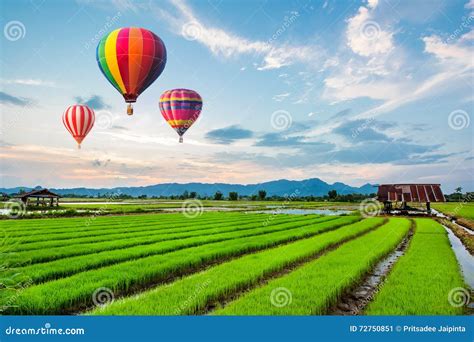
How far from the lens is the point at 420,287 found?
840 centimetres

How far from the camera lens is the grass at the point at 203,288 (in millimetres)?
6895

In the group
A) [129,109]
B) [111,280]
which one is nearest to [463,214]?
[129,109]

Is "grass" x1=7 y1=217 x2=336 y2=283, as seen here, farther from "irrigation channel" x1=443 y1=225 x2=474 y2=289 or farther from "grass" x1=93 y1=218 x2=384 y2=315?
"irrigation channel" x1=443 y1=225 x2=474 y2=289

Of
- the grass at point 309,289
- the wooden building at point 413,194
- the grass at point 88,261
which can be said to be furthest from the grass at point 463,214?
the grass at point 88,261

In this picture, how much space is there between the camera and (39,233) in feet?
61.7

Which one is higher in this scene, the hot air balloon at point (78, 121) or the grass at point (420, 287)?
the hot air balloon at point (78, 121)

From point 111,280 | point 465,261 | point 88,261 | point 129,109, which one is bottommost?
point 465,261

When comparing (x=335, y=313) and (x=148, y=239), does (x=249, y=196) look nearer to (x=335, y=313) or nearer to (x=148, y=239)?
(x=148, y=239)

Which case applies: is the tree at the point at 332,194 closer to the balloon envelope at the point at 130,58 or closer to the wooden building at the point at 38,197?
the wooden building at the point at 38,197

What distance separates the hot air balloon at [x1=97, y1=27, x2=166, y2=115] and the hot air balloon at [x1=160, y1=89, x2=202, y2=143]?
16.8 ft

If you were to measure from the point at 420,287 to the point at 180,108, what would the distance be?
16.1 metres

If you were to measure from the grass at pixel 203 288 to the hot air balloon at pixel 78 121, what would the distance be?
529 inches

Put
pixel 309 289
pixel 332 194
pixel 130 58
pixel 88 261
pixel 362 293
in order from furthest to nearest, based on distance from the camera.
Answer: pixel 332 194, pixel 130 58, pixel 88 261, pixel 362 293, pixel 309 289

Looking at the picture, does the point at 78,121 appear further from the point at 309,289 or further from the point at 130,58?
the point at 309,289
